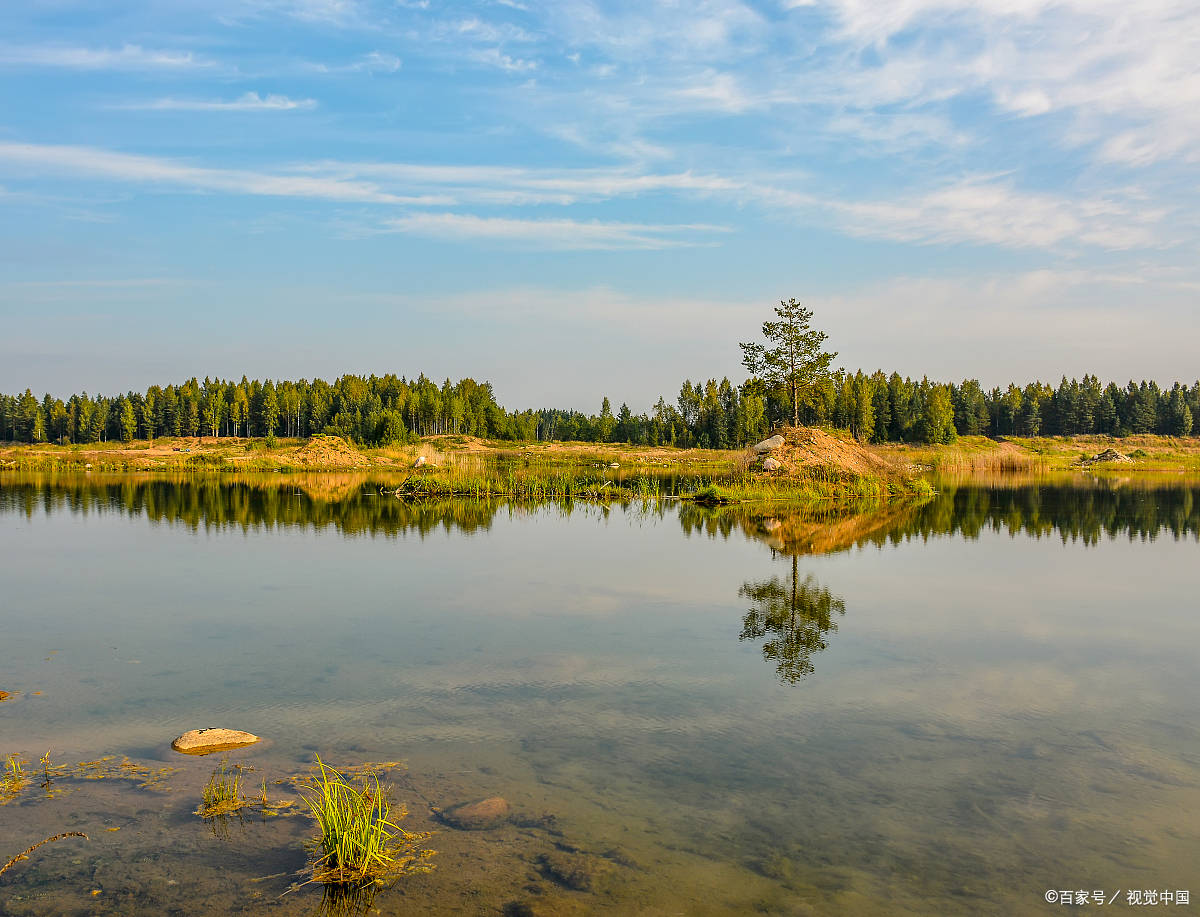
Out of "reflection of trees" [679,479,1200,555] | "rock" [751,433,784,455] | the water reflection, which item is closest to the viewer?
"reflection of trees" [679,479,1200,555]

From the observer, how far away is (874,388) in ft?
393

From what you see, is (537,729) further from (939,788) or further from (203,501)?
(203,501)

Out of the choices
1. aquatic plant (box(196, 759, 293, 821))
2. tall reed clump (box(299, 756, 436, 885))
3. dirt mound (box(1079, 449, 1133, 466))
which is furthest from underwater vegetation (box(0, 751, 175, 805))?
dirt mound (box(1079, 449, 1133, 466))

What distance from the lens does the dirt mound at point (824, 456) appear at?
44344 millimetres

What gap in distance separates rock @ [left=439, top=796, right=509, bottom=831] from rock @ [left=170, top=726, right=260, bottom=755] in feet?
8.98

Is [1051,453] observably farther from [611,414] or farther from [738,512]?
[738,512]

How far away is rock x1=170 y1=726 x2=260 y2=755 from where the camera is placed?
7895 mm

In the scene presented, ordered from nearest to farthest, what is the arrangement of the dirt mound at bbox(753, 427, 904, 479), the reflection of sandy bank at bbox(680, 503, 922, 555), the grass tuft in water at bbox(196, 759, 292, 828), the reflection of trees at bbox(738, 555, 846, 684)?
the grass tuft in water at bbox(196, 759, 292, 828) < the reflection of trees at bbox(738, 555, 846, 684) < the reflection of sandy bank at bbox(680, 503, 922, 555) < the dirt mound at bbox(753, 427, 904, 479)

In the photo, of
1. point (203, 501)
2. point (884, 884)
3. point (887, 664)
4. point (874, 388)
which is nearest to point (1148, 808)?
point (884, 884)

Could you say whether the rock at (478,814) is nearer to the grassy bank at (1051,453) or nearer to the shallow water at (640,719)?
the shallow water at (640,719)

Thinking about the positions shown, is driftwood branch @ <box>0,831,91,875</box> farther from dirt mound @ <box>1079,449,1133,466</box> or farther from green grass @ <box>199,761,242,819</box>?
dirt mound @ <box>1079,449,1133,466</box>

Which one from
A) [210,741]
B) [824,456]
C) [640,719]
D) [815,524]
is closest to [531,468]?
[824,456]

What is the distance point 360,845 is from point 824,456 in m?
41.9

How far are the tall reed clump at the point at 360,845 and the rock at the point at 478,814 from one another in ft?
1.04
